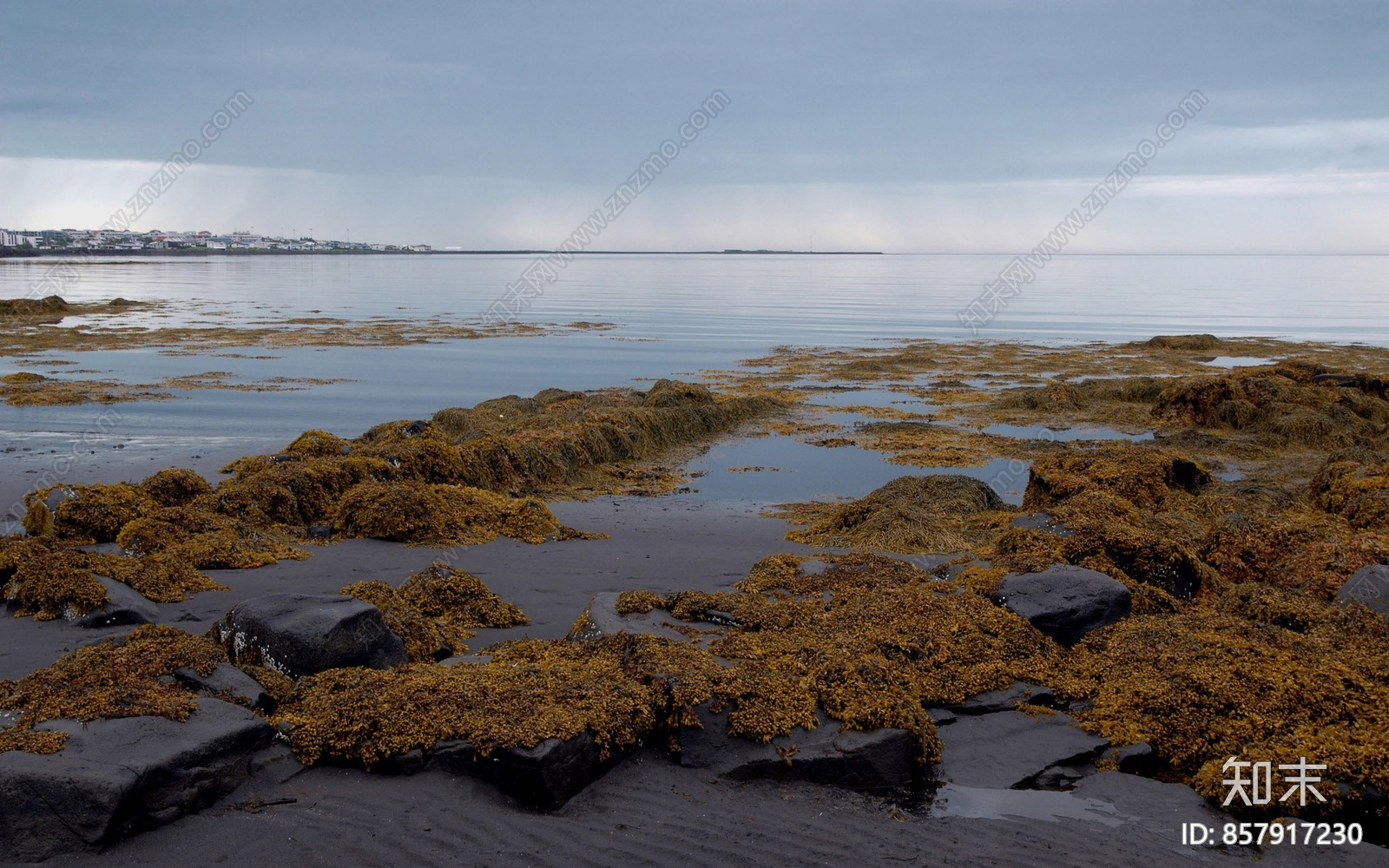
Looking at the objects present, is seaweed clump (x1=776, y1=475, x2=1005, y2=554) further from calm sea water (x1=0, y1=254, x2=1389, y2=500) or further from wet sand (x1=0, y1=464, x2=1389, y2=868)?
wet sand (x1=0, y1=464, x2=1389, y2=868)

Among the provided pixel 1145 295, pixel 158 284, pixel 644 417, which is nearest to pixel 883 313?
pixel 1145 295

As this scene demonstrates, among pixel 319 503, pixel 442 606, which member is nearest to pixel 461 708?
pixel 442 606

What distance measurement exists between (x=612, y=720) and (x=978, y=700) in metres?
2.23

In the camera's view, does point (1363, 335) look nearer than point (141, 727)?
No

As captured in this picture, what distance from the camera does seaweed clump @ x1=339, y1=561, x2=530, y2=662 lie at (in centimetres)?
630

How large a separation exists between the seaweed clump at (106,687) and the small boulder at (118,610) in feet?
3.42

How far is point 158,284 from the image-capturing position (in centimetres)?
7100

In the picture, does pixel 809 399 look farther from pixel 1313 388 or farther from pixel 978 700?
pixel 978 700

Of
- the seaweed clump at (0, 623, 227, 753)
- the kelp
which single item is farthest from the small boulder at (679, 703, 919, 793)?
the seaweed clump at (0, 623, 227, 753)

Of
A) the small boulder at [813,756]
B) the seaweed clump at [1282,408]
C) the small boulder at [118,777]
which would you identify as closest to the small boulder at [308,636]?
the small boulder at [118,777]

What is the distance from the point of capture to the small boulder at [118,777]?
394 centimetres

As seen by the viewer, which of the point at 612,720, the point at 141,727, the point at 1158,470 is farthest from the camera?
the point at 1158,470

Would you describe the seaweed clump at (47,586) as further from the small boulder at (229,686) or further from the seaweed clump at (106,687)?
the small boulder at (229,686)

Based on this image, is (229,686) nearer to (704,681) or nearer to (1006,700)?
(704,681)
